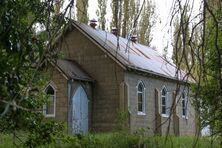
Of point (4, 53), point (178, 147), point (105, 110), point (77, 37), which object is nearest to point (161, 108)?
point (105, 110)

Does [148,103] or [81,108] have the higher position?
[148,103]

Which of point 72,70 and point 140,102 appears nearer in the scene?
point 72,70

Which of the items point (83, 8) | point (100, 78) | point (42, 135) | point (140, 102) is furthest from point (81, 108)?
point (83, 8)

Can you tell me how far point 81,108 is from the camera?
2542cm

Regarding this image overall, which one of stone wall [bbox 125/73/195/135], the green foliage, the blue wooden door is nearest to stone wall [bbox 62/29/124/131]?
the blue wooden door

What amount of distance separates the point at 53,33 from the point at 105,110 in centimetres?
2330

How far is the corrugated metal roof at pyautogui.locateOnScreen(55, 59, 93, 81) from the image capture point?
2438cm

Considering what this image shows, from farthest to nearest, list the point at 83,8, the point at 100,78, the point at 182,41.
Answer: the point at 100,78 → the point at 83,8 → the point at 182,41

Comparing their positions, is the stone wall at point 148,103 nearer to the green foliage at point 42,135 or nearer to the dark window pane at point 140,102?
the dark window pane at point 140,102

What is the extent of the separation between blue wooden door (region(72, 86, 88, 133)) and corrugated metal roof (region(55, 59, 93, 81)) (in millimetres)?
732

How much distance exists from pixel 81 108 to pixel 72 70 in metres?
2.15

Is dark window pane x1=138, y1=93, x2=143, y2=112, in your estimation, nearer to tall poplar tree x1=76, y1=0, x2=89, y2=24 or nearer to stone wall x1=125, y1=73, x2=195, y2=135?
stone wall x1=125, y1=73, x2=195, y2=135

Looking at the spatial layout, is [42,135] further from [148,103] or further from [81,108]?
[148,103]

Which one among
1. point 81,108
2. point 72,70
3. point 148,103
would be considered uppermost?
point 72,70
